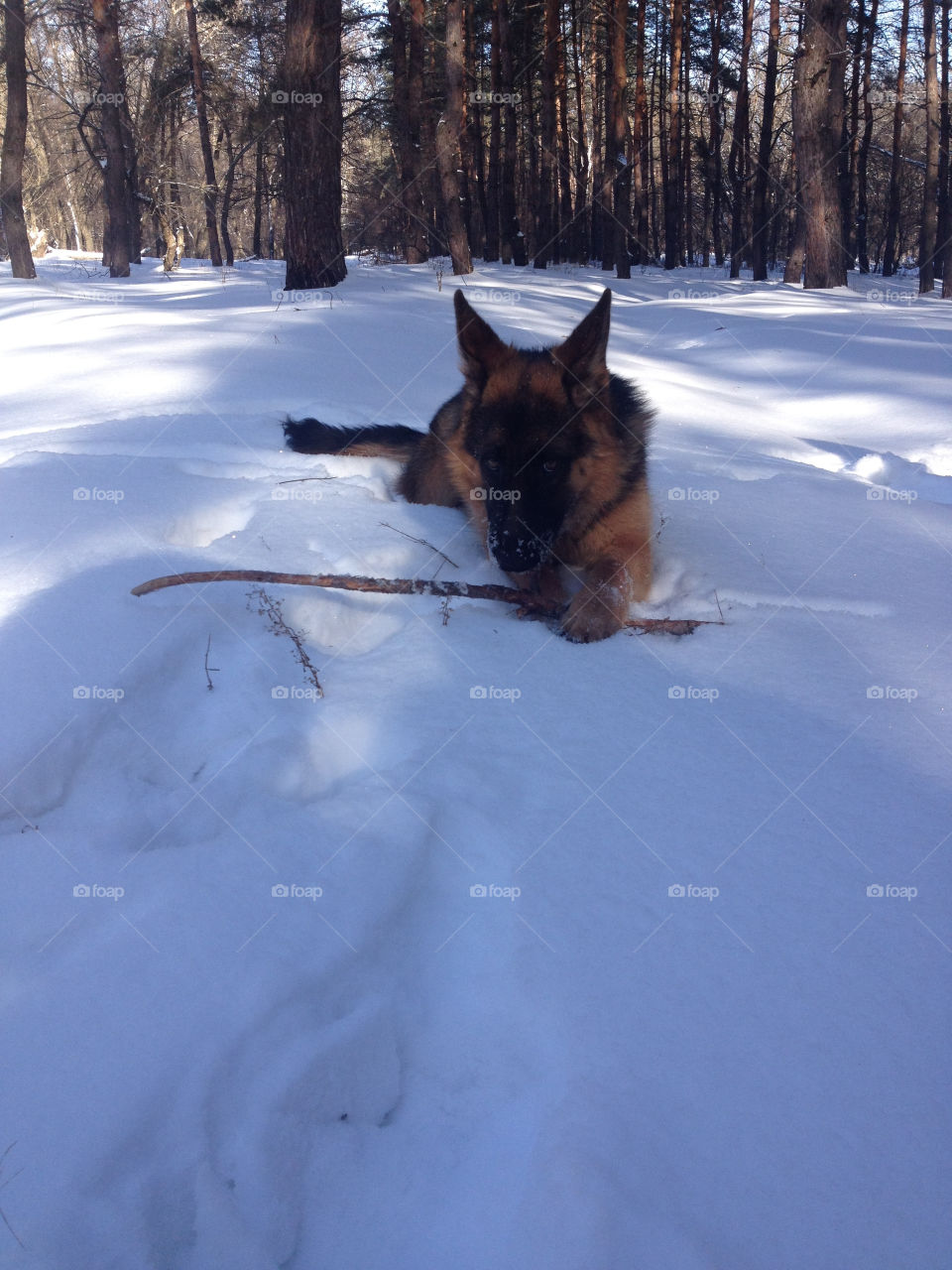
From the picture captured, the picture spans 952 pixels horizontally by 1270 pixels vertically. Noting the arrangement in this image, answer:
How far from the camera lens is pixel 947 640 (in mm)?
2777

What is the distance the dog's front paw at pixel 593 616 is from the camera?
2.93 metres

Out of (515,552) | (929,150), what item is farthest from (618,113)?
(515,552)

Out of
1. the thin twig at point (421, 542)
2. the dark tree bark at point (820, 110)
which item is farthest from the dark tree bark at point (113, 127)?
the thin twig at point (421, 542)

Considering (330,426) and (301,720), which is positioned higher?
(330,426)

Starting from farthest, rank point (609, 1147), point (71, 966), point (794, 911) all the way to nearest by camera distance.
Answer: point (794, 911) < point (71, 966) < point (609, 1147)

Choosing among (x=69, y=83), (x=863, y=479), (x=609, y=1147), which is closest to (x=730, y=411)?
(x=863, y=479)

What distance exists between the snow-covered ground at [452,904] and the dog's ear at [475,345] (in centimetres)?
75

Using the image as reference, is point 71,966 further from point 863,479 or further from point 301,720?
point 863,479

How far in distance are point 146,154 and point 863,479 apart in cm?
3418

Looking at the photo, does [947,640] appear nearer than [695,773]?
No

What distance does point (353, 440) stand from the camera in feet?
15.0

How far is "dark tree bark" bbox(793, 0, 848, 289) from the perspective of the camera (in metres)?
12.1

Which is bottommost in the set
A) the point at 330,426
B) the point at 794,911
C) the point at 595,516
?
the point at 794,911

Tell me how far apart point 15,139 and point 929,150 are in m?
18.9
